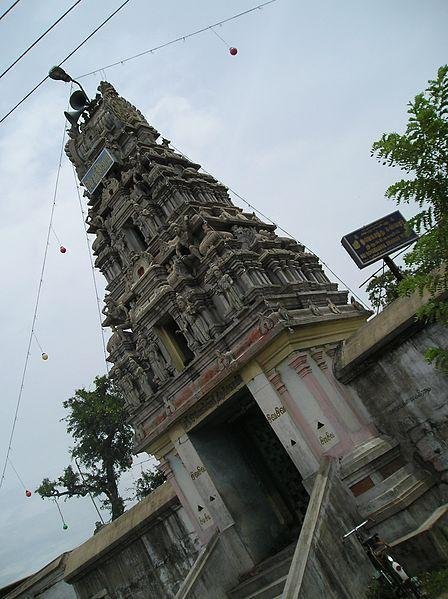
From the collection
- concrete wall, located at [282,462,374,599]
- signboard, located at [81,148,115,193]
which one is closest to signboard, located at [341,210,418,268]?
concrete wall, located at [282,462,374,599]

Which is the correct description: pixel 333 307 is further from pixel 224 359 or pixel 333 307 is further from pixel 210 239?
pixel 210 239

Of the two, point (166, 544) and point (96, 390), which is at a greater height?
point (96, 390)

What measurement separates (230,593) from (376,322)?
8.66 metres

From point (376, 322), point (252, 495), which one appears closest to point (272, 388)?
point (376, 322)

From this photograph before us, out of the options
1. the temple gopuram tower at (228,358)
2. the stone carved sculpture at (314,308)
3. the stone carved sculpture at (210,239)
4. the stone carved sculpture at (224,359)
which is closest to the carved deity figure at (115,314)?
the temple gopuram tower at (228,358)

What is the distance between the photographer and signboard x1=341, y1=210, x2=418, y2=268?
56.0 feet

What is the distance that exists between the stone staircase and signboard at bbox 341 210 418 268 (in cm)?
1035

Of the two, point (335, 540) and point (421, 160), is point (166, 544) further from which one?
point (421, 160)

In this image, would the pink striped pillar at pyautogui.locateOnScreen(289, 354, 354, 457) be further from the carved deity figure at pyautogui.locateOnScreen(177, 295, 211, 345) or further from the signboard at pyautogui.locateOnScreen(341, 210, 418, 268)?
the signboard at pyautogui.locateOnScreen(341, 210, 418, 268)

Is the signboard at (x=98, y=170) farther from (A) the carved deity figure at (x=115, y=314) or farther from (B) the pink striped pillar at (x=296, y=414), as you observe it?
(B) the pink striped pillar at (x=296, y=414)

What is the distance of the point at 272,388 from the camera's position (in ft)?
41.9

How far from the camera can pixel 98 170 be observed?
71.6 ft

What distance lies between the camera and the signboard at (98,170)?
21.4 meters

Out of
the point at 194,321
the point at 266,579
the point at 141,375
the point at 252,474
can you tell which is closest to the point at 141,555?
the point at 252,474
